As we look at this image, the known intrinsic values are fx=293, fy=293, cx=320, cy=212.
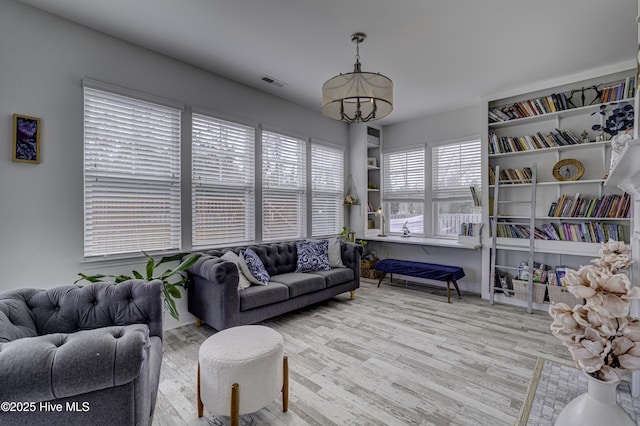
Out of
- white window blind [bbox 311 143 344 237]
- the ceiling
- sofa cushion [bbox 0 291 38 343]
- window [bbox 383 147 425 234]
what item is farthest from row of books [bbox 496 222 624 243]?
sofa cushion [bbox 0 291 38 343]

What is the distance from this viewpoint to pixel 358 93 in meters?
2.41

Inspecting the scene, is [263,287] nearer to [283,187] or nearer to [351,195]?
[283,187]

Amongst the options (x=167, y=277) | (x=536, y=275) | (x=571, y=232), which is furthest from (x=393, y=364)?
(x=571, y=232)

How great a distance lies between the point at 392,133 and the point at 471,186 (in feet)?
6.15

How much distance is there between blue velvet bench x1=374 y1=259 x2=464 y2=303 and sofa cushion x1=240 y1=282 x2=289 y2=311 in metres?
2.05

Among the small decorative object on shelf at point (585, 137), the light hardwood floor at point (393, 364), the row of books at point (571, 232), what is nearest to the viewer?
the light hardwood floor at point (393, 364)

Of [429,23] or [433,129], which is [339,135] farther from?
[429,23]

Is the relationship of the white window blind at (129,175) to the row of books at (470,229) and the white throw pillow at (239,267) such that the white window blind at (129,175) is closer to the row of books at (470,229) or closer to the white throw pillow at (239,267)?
the white throw pillow at (239,267)

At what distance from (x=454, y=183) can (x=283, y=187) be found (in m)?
2.88

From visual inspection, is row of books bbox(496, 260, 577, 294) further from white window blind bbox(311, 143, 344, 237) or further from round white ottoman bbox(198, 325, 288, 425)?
round white ottoman bbox(198, 325, 288, 425)

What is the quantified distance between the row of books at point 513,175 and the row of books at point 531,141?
28 centimetres

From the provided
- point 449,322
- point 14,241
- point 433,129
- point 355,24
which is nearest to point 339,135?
point 433,129

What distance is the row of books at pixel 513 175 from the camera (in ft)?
13.3

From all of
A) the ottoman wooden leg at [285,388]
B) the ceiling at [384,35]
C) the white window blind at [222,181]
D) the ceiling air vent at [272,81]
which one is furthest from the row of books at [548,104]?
the ottoman wooden leg at [285,388]
